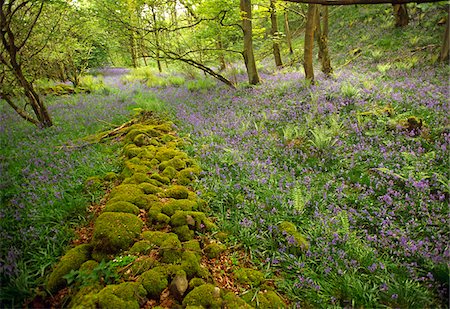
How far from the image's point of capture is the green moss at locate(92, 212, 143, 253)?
3182mm

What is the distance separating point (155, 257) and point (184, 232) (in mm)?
540

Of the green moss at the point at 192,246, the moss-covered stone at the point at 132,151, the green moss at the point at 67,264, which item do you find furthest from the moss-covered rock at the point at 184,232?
the moss-covered stone at the point at 132,151

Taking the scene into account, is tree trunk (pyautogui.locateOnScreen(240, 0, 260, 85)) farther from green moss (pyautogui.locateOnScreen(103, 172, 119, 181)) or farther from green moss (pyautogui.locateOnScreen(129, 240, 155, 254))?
green moss (pyautogui.locateOnScreen(129, 240, 155, 254))

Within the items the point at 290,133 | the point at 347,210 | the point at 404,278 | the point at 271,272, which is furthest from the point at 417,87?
the point at 271,272

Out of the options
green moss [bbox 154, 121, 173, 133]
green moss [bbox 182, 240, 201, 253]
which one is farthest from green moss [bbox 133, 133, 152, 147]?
A: green moss [bbox 182, 240, 201, 253]

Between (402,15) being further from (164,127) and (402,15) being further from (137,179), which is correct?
(137,179)

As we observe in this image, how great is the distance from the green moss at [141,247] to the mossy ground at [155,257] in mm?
12

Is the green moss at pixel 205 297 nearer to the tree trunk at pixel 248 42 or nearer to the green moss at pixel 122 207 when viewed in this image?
the green moss at pixel 122 207

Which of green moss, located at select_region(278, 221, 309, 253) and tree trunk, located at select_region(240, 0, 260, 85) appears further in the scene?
tree trunk, located at select_region(240, 0, 260, 85)

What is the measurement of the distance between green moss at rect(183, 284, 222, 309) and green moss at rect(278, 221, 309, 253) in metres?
1.28

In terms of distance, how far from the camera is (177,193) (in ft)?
14.6

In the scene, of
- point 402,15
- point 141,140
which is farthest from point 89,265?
point 402,15

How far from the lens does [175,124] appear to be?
810 cm

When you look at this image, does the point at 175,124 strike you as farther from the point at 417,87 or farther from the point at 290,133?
the point at 417,87
